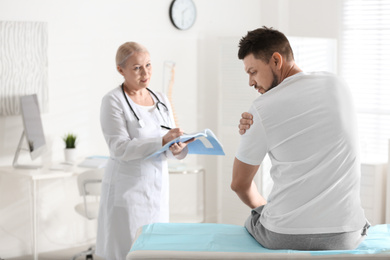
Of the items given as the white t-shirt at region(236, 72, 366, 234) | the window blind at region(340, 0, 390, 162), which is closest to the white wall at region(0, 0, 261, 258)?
the window blind at region(340, 0, 390, 162)

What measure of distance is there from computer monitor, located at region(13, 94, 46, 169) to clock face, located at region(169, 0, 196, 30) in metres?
1.51

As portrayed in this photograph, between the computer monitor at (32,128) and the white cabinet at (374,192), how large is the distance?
8.42 feet

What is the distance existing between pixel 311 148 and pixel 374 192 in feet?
9.81

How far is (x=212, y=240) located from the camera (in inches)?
85.1

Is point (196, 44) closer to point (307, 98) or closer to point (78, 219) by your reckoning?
point (78, 219)

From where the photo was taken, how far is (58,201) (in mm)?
4742

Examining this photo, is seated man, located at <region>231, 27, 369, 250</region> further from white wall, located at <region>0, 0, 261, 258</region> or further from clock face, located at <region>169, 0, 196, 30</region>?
clock face, located at <region>169, 0, 196, 30</region>

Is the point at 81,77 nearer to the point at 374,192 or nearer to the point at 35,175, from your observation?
the point at 35,175

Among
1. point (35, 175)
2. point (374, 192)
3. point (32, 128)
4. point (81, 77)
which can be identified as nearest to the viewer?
point (35, 175)

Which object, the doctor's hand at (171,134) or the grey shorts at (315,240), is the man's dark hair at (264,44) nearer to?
the grey shorts at (315,240)

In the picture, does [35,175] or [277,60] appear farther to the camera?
[35,175]

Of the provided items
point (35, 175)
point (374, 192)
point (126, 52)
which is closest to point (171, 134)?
point (126, 52)

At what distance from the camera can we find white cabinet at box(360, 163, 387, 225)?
464 centimetres

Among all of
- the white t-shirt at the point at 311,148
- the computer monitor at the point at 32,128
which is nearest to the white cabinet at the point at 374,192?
the computer monitor at the point at 32,128
